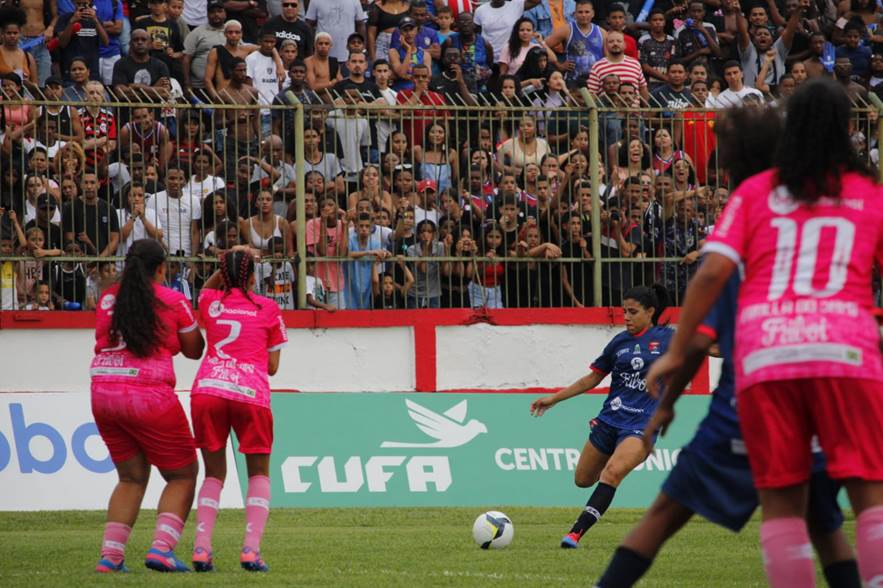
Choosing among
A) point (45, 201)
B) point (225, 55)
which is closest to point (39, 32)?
point (225, 55)

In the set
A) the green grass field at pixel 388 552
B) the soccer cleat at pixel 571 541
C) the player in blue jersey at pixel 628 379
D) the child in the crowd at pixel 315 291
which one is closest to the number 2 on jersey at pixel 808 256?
the green grass field at pixel 388 552

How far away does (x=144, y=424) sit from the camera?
30.1 ft

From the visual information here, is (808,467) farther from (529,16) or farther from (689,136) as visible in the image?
(529,16)

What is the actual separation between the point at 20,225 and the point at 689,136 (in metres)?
7.63

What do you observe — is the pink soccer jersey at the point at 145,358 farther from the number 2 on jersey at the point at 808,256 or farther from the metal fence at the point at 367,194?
the metal fence at the point at 367,194

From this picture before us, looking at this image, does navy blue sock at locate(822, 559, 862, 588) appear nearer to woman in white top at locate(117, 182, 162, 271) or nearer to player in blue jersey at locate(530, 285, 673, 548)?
player in blue jersey at locate(530, 285, 673, 548)

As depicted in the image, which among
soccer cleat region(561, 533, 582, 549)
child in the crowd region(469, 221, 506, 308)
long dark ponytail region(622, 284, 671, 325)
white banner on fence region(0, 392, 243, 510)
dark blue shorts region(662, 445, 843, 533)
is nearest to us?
dark blue shorts region(662, 445, 843, 533)

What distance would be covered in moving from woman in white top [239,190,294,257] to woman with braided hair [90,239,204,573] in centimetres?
739

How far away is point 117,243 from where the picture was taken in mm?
16250

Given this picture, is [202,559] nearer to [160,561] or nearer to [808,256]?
[160,561]

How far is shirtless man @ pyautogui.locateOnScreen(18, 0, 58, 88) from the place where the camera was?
18797mm

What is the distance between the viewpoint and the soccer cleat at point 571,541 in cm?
1102

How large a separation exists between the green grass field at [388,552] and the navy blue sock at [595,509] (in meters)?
0.19

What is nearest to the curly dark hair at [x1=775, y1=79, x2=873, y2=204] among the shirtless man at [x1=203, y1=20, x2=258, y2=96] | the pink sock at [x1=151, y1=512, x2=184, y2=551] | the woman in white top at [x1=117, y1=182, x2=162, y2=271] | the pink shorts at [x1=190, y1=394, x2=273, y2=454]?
the pink shorts at [x1=190, y1=394, x2=273, y2=454]
